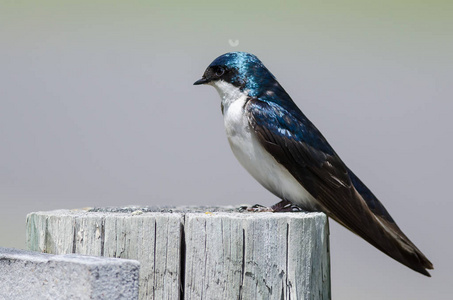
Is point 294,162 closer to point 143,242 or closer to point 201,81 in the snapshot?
point 201,81

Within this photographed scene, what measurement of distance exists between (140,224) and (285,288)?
2.08 feet

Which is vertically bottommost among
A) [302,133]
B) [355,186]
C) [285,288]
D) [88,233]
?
[285,288]

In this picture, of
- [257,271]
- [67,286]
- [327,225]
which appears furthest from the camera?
[327,225]

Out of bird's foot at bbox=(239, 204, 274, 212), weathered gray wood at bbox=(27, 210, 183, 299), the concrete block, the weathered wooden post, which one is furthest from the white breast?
the concrete block

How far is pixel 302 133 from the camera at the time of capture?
384 centimetres

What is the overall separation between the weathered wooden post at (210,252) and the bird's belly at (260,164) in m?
0.87

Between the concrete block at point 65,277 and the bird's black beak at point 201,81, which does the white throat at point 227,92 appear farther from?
the concrete block at point 65,277

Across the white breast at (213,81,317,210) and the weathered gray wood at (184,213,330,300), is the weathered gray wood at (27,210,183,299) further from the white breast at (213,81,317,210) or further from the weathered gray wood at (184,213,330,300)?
the white breast at (213,81,317,210)

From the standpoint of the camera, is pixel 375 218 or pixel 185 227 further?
pixel 375 218

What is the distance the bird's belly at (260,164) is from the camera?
3.74m

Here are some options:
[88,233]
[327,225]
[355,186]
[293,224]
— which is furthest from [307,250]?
[355,186]

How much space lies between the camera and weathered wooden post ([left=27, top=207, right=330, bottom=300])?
109 inches

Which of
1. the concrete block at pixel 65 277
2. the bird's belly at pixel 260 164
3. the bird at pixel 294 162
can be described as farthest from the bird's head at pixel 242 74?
the concrete block at pixel 65 277

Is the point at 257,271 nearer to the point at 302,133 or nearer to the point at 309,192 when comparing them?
the point at 309,192
